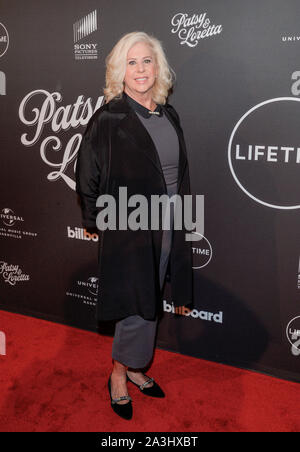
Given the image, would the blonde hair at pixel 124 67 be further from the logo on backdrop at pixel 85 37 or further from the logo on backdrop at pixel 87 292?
the logo on backdrop at pixel 87 292

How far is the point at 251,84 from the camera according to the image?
2324mm

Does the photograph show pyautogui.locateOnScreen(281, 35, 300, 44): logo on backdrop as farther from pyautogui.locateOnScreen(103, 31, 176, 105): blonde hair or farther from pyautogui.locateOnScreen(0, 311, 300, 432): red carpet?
pyautogui.locateOnScreen(0, 311, 300, 432): red carpet

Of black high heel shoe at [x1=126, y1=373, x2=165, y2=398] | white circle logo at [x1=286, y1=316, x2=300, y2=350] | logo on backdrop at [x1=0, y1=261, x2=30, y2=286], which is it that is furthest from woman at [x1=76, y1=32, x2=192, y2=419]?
logo on backdrop at [x1=0, y1=261, x2=30, y2=286]

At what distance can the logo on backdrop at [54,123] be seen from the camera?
2815mm

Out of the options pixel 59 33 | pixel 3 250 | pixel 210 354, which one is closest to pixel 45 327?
pixel 3 250

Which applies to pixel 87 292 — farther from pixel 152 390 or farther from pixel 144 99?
pixel 144 99

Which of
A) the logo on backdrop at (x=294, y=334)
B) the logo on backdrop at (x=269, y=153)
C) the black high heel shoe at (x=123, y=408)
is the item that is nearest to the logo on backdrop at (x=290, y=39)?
the logo on backdrop at (x=269, y=153)

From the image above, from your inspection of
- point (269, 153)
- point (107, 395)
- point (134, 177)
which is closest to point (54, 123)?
point (134, 177)

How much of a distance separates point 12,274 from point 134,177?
1.75m

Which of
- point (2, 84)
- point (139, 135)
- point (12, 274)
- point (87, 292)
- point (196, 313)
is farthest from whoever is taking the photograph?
point (12, 274)

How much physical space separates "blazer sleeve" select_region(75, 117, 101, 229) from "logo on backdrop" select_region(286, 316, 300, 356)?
1316 mm

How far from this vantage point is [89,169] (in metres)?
2.23

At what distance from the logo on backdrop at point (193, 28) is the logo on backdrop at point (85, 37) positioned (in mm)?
499
